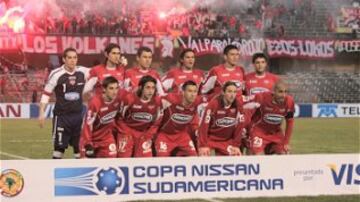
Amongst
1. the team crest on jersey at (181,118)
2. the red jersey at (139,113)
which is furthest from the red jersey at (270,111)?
the red jersey at (139,113)

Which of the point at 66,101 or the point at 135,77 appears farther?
the point at 66,101

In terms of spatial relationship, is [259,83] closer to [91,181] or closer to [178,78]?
[178,78]

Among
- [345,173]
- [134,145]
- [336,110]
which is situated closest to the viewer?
[345,173]

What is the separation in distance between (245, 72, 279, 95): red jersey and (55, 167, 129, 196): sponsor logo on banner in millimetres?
3009

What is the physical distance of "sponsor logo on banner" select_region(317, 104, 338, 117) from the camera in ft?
88.5

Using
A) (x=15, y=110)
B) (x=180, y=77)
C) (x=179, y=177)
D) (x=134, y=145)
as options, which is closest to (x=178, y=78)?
(x=180, y=77)

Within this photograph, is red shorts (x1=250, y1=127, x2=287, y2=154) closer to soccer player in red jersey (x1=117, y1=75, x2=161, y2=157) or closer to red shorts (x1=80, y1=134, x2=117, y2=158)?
soccer player in red jersey (x1=117, y1=75, x2=161, y2=157)

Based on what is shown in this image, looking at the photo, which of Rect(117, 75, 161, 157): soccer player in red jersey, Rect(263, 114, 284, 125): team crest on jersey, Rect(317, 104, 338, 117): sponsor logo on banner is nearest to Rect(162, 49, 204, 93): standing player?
Rect(117, 75, 161, 157): soccer player in red jersey

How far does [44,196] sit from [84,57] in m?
23.1

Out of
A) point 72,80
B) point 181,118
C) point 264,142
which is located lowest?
point 264,142

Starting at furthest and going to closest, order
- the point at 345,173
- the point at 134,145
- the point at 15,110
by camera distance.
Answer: the point at 15,110 → the point at 134,145 → the point at 345,173

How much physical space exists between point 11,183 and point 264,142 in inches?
142

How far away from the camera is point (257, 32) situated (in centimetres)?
3269

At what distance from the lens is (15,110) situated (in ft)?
79.3
